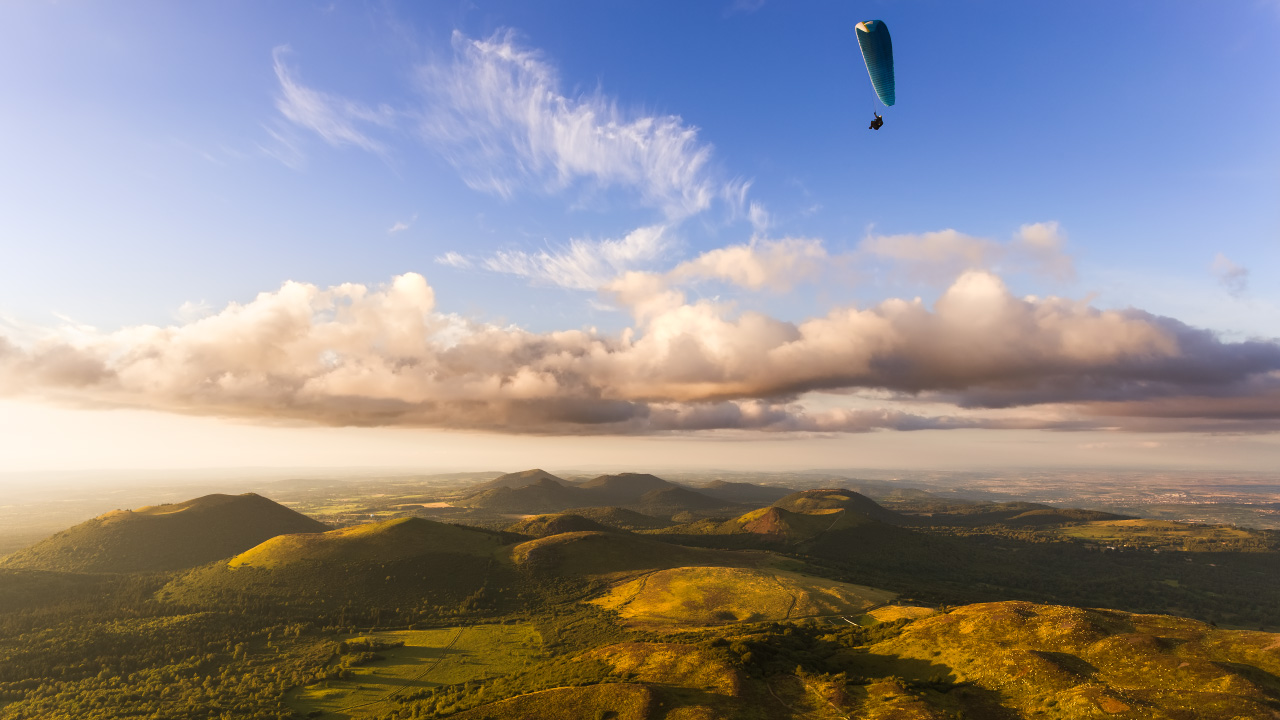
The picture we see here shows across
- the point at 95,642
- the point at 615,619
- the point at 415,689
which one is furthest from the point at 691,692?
the point at 95,642

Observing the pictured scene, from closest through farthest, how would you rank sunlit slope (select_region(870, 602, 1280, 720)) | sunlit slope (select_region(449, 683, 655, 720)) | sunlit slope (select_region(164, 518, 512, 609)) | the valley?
sunlit slope (select_region(870, 602, 1280, 720)) < sunlit slope (select_region(449, 683, 655, 720)) < the valley < sunlit slope (select_region(164, 518, 512, 609))

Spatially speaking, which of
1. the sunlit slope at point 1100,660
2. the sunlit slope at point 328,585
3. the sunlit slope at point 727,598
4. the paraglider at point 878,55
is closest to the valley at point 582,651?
the sunlit slope at point 1100,660

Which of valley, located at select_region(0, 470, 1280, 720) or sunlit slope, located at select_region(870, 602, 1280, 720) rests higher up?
sunlit slope, located at select_region(870, 602, 1280, 720)

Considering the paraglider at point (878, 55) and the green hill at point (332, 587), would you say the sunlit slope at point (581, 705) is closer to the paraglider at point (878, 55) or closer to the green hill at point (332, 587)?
the paraglider at point (878, 55)

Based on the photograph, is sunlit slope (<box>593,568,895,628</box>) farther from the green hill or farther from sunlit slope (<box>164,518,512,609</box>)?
sunlit slope (<box>164,518,512,609</box>)

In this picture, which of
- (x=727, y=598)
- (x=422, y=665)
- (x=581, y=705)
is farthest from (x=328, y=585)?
(x=581, y=705)

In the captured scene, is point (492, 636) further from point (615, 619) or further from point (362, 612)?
point (362, 612)

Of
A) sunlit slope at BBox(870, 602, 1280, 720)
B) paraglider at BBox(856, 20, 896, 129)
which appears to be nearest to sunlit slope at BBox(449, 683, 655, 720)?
sunlit slope at BBox(870, 602, 1280, 720)
